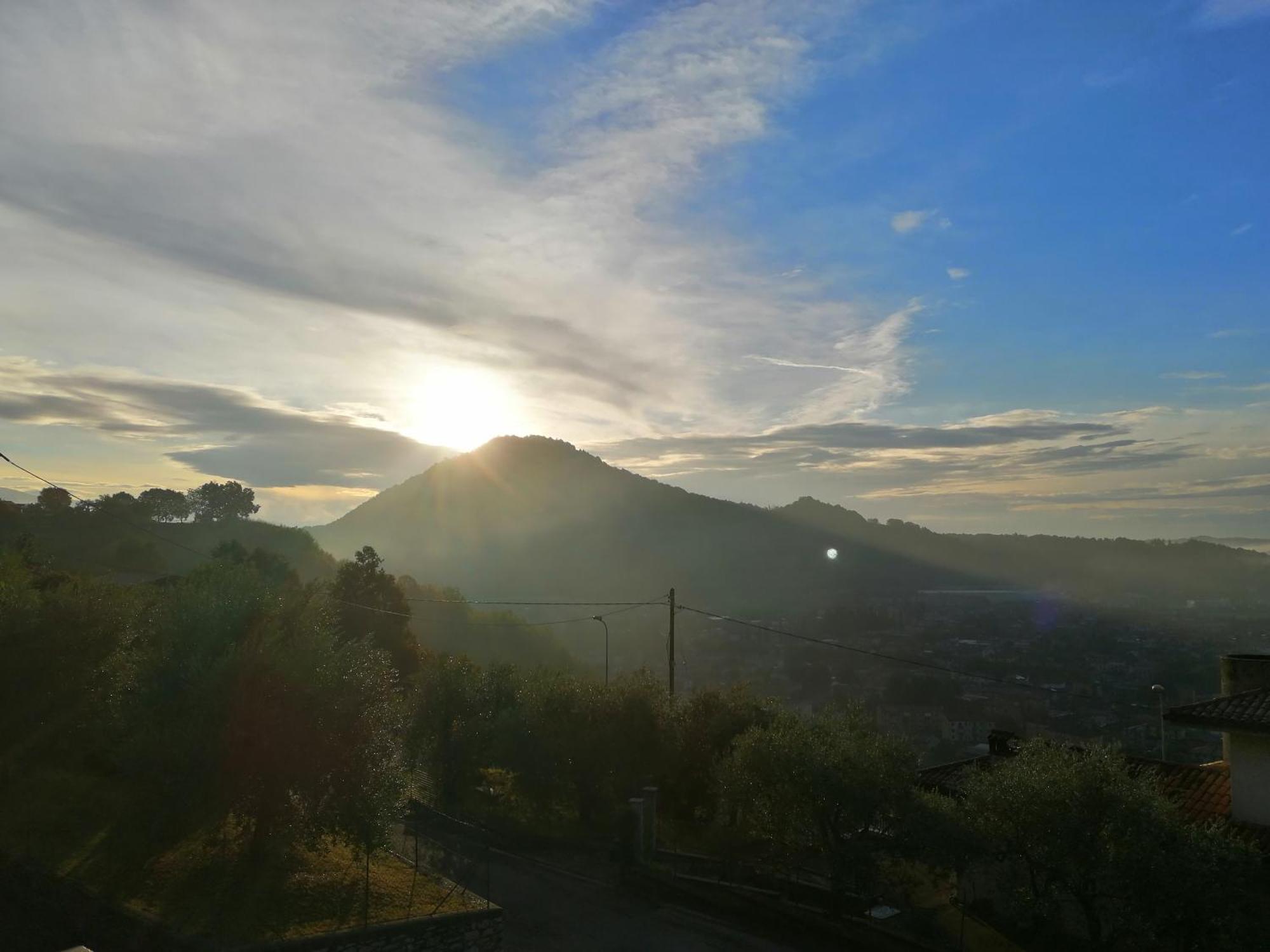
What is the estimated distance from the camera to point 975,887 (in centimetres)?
1927

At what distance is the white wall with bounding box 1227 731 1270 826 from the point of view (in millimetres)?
16688

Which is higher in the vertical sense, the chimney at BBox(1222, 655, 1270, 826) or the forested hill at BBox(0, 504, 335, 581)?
the forested hill at BBox(0, 504, 335, 581)

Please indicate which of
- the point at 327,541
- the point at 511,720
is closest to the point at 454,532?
the point at 327,541

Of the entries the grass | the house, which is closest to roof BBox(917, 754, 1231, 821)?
the house

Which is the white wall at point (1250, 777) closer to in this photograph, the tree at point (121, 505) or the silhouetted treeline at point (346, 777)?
the silhouetted treeline at point (346, 777)

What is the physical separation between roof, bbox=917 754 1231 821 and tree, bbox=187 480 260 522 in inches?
4633

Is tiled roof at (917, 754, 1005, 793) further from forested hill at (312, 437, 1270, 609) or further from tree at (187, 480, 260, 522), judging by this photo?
tree at (187, 480, 260, 522)

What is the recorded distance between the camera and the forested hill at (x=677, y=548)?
8156 cm

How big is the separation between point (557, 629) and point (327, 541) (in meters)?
66.2

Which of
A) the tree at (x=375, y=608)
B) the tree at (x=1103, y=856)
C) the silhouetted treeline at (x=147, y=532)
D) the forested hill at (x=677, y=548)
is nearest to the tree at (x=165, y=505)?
the silhouetted treeline at (x=147, y=532)

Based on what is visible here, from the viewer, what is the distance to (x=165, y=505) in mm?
113688

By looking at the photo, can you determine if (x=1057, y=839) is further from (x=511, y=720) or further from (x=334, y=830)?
(x=511, y=720)

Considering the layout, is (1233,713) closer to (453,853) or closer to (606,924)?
(606,924)

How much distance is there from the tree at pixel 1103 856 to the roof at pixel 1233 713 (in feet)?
5.46
